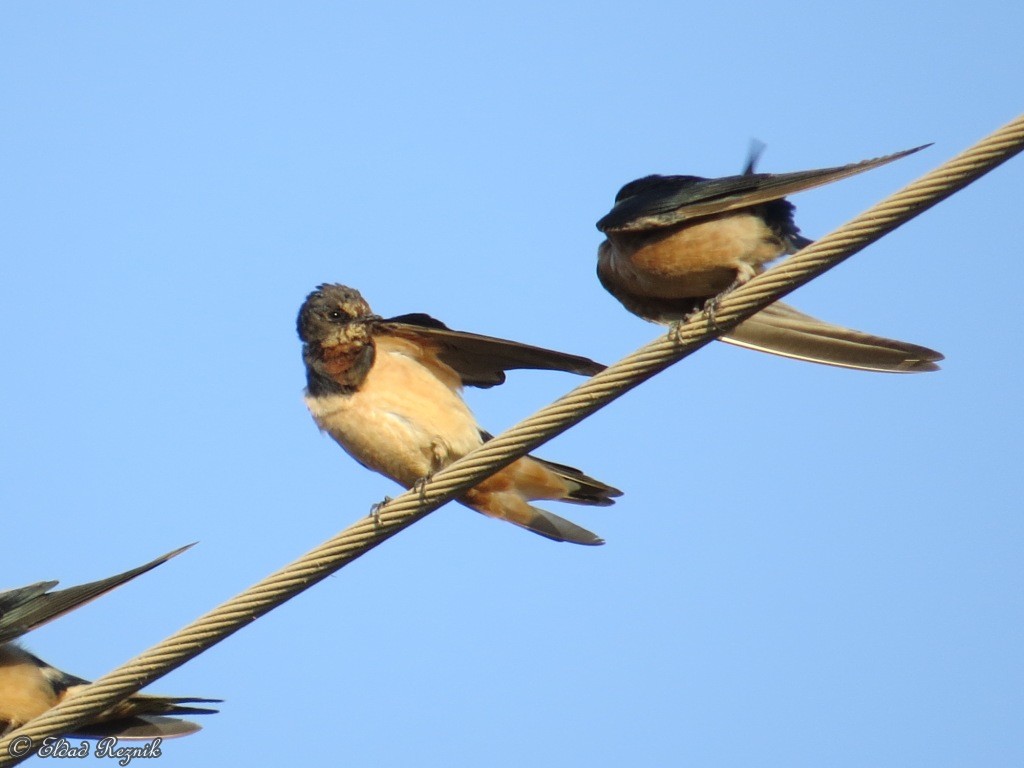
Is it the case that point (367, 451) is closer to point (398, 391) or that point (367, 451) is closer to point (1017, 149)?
point (398, 391)

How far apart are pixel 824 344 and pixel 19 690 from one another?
15.7 feet

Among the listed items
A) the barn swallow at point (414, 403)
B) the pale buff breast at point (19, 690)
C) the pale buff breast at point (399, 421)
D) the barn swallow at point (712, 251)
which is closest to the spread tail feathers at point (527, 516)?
the barn swallow at point (414, 403)

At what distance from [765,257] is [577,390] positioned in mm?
2644

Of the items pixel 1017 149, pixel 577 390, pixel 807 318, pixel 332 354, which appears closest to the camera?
pixel 1017 149

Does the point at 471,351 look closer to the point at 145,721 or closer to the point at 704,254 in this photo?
the point at 704,254

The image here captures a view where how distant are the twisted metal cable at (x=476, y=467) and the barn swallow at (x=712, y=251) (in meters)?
1.58

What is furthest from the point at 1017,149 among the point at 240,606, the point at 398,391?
the point at 398,391

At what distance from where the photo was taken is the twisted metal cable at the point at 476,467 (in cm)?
467

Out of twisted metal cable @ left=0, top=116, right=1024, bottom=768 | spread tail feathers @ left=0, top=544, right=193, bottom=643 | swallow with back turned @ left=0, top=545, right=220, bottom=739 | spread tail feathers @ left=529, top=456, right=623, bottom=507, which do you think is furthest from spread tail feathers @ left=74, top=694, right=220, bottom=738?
spread tail feathers @ left=529, top=456, right=623, bottom=507

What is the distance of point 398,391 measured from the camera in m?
7.22

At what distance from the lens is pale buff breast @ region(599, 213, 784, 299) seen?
7.16 m

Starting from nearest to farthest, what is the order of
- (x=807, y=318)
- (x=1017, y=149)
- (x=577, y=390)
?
(x=1017, y=149), (x=577, y=390), (x=807, y=318)

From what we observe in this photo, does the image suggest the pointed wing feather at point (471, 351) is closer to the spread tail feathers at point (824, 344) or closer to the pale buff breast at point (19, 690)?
the spread tail feathers at point (824, 344)

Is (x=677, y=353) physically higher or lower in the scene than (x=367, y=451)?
lower
